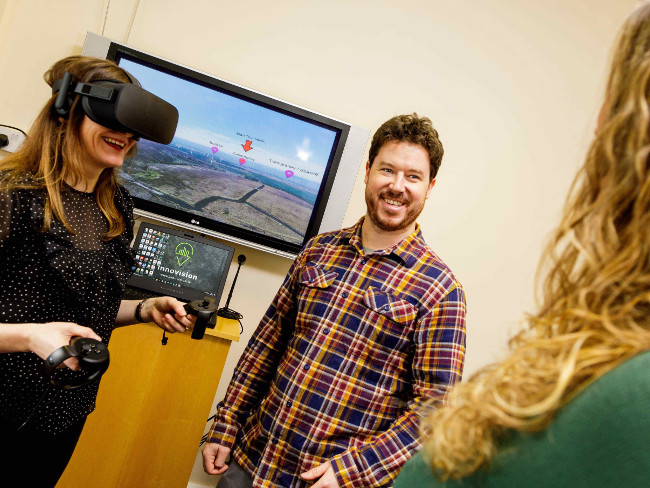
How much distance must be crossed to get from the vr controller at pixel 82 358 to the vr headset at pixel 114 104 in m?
0.46

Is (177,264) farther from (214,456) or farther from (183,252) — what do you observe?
(214,456)

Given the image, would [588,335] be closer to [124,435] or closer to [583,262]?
[583,262]

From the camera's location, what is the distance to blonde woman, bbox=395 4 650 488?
1.22 ft

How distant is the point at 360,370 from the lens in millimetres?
1304

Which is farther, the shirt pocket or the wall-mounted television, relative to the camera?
the wall-mounted television

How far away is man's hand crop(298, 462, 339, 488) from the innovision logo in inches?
46.3

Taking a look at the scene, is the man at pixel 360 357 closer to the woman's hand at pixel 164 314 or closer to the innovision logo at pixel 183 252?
the woman's hand at pixel 164 314

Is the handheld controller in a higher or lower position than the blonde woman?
lower

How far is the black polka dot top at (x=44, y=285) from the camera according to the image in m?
1.05

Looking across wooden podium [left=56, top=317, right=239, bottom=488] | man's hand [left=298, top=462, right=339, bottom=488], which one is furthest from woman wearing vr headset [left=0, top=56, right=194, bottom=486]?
wooden podium [left=56, top=317, right=239, bottom=488]

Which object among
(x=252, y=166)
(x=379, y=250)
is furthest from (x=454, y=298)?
(x=252, y=166)

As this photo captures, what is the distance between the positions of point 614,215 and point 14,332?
98 centimetres

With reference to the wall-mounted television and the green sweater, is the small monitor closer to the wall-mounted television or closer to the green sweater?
Result: the wall-mounted television

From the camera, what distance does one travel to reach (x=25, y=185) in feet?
3.46
